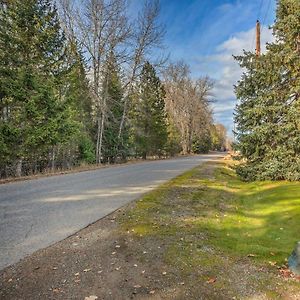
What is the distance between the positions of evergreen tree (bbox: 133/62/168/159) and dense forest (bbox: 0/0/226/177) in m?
0.12

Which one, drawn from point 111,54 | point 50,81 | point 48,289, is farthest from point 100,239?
point 111,54

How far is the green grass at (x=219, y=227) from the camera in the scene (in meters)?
4.85

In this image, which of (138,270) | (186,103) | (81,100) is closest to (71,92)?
(81,100)

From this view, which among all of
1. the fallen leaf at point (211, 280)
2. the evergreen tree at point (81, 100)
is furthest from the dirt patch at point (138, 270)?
the evergreen tree at point (81, 100)

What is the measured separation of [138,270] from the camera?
439 cm

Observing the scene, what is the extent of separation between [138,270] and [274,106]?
12.6 metres

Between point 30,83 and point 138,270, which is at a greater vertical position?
point 30,83

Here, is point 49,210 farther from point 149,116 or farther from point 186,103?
point 186,103

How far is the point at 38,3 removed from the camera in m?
18.2

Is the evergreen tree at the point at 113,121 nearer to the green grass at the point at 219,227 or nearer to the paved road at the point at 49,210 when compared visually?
the paved road at the point at 49,210

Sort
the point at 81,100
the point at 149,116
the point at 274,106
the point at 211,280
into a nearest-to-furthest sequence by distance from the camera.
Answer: the point at 211,280 → the point at 274,106 → the point at 81,100 → the point at 149,116

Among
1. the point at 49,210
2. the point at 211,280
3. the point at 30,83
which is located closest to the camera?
the point at 211,280

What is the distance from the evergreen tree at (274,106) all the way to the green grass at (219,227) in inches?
115

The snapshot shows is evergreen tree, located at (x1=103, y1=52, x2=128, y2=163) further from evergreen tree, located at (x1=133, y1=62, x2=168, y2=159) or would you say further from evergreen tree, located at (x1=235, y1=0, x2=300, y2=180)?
evergreen tree, located at (x1=235, y1=0, x2=300, y2=180)
